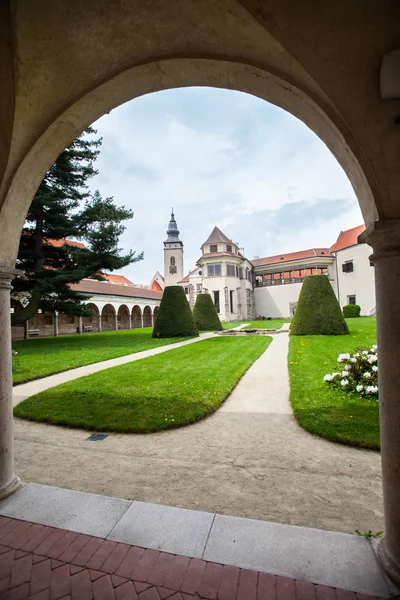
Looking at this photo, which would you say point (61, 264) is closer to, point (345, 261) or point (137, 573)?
point (137, 573)

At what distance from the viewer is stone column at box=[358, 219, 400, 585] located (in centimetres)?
221

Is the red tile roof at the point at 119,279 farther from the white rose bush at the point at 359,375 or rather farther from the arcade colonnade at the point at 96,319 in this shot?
the white rose bush at the point at 359,375

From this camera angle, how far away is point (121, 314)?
137ft

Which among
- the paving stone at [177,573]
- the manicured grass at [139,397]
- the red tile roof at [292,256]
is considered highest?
the red tile roof at [292,256]

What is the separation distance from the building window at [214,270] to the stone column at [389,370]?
131ft

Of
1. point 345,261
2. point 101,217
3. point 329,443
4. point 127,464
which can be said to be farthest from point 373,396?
A: point 345,261

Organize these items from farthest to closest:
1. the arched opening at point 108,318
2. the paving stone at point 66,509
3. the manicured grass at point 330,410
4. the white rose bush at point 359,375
Result: the arched opening at point 108,318 → the white rose bush at point 359,375 → the manicured grass at point 330,410 → the paving stone at point 66,509

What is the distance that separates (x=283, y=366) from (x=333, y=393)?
3730mm

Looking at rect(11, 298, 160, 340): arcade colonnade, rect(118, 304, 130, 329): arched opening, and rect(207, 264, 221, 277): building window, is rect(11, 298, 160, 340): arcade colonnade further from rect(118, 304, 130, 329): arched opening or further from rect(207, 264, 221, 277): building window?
rect(207, 264, 221, 277): building window

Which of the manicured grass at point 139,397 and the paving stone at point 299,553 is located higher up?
the paving stone at point 299,553

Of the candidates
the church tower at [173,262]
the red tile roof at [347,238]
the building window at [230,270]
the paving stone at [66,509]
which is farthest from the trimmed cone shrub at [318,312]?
the church tower at [173,262]

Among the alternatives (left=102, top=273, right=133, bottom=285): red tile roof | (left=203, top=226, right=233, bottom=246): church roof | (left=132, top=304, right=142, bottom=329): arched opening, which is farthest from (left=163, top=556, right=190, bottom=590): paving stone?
(left=102, top=273, right=133, bottom=285): red tile roof

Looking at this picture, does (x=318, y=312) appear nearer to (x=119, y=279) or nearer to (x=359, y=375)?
(x=359, y=375)

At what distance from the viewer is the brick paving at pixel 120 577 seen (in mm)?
1970
